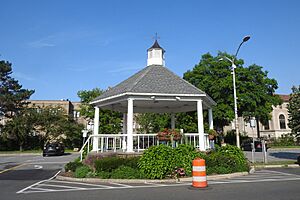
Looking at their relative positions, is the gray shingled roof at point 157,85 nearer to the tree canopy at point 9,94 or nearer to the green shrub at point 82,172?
the green shrub at point 82,172

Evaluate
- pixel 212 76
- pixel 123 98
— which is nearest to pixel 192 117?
pixel 212 76

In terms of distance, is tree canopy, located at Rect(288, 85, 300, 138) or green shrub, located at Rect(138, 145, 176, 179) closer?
green shrub, located at Rect(138, 145, 176, 179)

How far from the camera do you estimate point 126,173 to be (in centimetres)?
1091

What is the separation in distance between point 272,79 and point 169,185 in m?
30.1

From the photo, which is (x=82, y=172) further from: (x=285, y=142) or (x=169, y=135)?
(x=285, y=142)

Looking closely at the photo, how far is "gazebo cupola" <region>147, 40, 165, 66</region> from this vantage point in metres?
17.5

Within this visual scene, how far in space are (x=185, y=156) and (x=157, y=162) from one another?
1.52 metres

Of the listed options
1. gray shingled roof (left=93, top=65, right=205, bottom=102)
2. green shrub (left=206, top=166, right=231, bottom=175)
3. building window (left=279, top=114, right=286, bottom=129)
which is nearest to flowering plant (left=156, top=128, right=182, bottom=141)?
gray shingled roof (left=93, top=65, right=205, bottom=102)

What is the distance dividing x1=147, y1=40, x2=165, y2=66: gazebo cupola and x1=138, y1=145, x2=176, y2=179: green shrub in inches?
314

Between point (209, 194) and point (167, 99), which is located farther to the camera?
point (167, 99)

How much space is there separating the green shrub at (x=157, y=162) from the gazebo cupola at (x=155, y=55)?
7.97 metres

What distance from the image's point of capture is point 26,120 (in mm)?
37719

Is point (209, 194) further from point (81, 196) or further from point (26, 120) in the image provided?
point (26, 120)

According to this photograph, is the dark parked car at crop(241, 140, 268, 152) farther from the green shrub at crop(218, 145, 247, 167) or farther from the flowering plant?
the flowering plant
